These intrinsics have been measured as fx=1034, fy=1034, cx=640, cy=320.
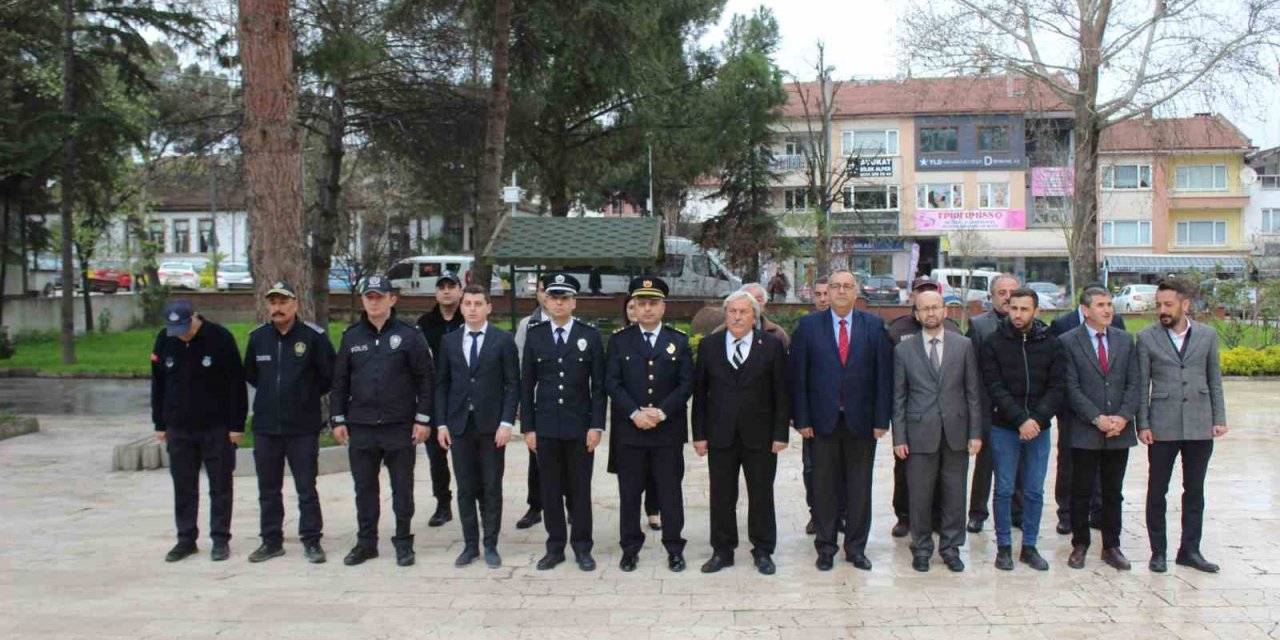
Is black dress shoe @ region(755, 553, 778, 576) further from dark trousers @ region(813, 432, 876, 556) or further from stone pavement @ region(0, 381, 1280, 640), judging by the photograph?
dark trousers @ region(813, 432, 876, 556)

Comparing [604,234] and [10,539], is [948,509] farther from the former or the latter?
[604,234]

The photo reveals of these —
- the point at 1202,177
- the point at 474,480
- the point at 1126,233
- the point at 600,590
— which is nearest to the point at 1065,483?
the point at 600,590

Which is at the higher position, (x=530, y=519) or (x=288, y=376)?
(x=288, y=376)

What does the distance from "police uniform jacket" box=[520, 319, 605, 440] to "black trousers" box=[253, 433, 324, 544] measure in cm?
146

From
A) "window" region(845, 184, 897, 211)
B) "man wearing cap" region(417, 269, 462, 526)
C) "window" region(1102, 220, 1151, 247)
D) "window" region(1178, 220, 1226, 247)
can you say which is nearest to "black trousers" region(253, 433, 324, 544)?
"man wearing cap" region(417, 269, 462, 526)

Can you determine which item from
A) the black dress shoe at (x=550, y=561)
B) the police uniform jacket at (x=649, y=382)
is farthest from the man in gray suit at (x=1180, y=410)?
the black dress shoe at (x=550, y=561)

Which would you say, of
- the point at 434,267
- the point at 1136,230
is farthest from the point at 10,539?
the point at 1136,230

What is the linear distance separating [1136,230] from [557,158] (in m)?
39.5

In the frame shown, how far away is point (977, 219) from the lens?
5141 centimetres

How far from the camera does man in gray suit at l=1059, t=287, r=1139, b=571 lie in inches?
257

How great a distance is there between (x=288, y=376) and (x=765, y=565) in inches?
130

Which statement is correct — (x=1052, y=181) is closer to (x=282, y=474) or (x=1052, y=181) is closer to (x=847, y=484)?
(x=847, y=484)

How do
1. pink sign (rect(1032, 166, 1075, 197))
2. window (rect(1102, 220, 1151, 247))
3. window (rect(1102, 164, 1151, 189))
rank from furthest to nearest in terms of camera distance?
window (rect(1102, 220, 1151, 247))
window (rect(1102, 164, 1151, 189))
pink sign (rect(1032, 166, 1075, 197))

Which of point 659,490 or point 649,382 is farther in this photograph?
point 659,490
